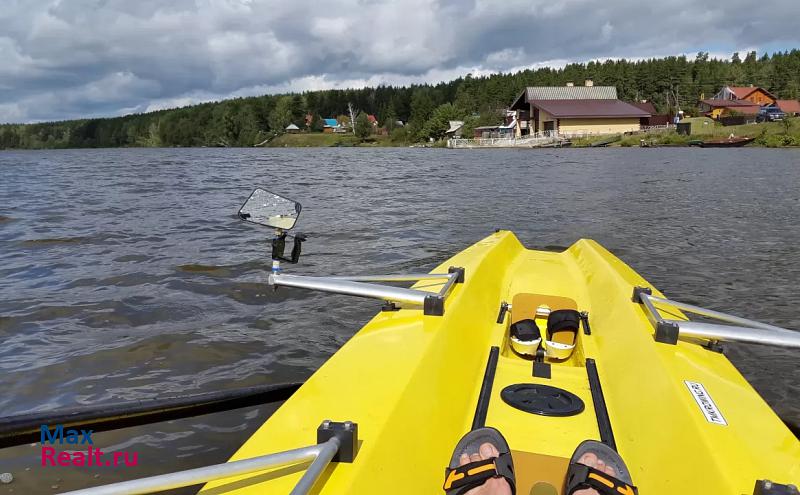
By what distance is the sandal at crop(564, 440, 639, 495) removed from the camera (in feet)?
7.22

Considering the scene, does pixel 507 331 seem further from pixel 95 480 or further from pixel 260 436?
pixel 95 480

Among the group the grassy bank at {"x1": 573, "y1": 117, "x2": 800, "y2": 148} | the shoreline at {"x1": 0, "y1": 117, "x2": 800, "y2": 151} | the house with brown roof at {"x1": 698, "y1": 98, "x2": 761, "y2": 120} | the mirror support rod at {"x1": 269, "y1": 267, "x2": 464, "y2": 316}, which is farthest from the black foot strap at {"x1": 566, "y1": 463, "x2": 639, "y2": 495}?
the house with brown roof at {"x1": 698, "y1": 98, "x2": 761, "y2": 120}

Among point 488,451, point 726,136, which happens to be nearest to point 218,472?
point 488,451

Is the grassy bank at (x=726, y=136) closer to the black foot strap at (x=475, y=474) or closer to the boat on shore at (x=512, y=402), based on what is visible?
the boat on shore at (x=512, y=402)

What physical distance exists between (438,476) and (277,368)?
3225 millimetres

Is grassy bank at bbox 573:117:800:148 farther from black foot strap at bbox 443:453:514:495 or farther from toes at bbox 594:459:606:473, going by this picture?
black foot strap at bbox 443:453:514:495

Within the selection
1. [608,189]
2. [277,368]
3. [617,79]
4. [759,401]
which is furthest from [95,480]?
[617,79]

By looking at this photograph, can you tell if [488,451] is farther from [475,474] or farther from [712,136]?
[712,136]

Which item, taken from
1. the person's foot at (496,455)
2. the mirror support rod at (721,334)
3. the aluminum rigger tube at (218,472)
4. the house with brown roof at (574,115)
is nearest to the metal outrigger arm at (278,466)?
the aluminum rigger tube at (218,472)

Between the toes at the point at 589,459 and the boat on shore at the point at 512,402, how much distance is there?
25 centimetres

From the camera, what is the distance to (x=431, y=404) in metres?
2.80

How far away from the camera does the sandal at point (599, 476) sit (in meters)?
2.20

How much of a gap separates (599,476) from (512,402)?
93 centimetres

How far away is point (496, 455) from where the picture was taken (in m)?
2.44
